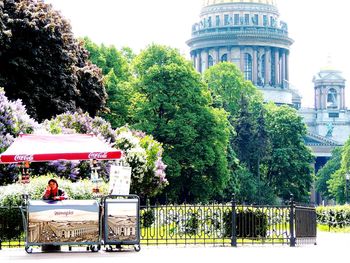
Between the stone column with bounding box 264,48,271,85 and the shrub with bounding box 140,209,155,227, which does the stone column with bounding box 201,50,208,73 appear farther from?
the shrub with bounding box 140,209,155,227

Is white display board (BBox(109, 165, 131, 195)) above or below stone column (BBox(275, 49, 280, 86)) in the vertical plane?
below

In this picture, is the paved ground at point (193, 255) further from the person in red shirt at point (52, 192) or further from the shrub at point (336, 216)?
the shrub at point (336, 216)

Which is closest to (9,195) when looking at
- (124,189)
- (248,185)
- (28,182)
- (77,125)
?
(28,182)

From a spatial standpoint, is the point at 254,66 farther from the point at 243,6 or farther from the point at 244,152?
the point at 244,152

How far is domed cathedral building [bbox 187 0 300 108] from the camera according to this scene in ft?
627

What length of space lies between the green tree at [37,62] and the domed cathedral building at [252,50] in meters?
119

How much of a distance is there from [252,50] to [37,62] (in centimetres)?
12566

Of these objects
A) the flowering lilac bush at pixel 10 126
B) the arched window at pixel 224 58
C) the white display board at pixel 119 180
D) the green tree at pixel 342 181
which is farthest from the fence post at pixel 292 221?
the arched window at pixel 224 58

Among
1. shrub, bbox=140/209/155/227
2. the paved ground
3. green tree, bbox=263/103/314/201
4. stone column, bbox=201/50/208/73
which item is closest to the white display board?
the paved ground

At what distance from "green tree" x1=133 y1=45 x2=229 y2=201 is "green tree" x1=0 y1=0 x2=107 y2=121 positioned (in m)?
16.8

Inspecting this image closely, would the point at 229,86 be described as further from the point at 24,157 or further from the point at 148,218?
the point at 24,157

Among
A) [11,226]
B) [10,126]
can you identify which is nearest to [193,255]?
[11,226]

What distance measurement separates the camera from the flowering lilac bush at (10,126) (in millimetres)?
51219

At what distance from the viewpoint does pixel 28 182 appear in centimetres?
4162
